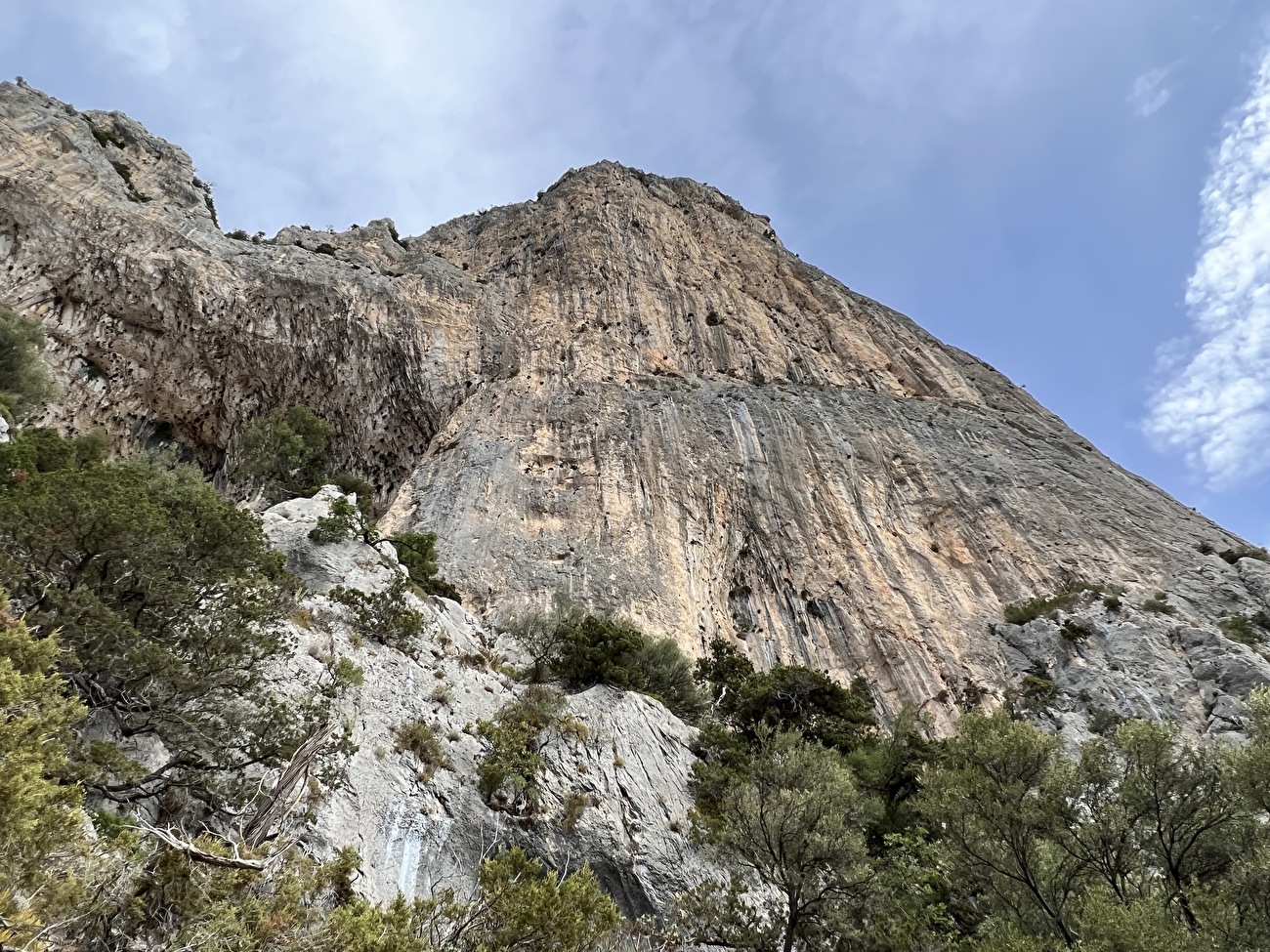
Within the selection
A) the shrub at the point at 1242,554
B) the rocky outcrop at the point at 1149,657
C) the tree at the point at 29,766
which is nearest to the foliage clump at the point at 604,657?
the tree at the point at 29,766

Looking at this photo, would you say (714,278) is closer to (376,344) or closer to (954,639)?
(376,344)

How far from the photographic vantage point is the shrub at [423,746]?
12242 mm

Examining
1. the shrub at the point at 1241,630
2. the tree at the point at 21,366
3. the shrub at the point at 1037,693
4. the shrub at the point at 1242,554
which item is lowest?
the shrub at the point at 1037,693

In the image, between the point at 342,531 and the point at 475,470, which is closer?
the point at 342,531

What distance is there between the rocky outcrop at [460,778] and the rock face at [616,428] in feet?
30.4

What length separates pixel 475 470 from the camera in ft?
106

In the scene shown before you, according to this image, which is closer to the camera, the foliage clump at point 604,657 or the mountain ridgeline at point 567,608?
the mountain ridgeline at point 567,608

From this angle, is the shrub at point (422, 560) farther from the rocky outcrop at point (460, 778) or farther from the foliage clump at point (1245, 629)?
the foliage clump at point (1245, 629)

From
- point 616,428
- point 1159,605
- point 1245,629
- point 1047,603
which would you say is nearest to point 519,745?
point 616,428

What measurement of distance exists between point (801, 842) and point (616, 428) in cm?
2568

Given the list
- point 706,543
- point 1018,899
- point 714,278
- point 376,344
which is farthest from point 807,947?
point 714,278

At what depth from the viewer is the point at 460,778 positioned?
12391 millimetres

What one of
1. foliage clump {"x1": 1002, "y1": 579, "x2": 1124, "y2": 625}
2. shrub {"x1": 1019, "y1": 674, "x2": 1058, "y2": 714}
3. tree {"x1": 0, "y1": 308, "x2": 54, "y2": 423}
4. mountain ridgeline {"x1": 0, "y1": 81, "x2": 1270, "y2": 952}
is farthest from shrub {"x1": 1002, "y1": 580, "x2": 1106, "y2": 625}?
tree {"x1": 0, "y1": 308, "x2": 54, "y2": 423}

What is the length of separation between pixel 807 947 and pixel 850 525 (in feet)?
81.8
